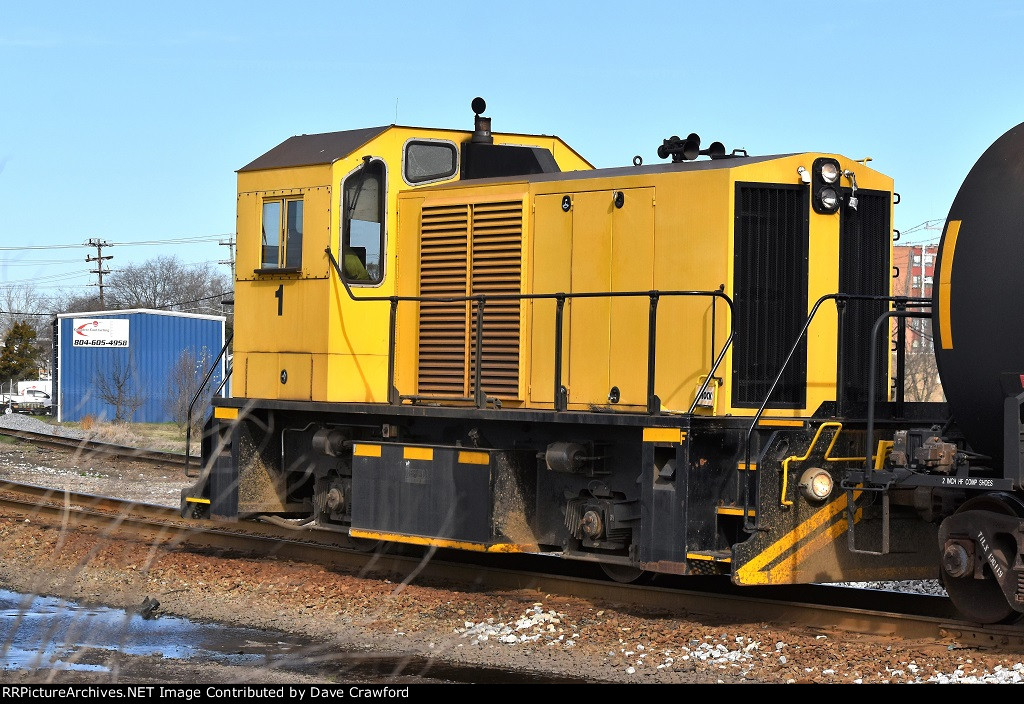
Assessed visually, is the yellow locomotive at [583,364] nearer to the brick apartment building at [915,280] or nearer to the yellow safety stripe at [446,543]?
the yellow safety stripe at [446,543]

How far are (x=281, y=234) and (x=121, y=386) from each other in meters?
26.3

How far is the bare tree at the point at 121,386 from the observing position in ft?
118

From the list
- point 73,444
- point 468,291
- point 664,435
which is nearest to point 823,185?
point 664,435

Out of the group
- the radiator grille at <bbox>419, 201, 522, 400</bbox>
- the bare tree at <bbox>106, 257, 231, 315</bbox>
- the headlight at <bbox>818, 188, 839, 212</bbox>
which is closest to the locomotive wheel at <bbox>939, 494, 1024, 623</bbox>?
the headlight at <bbox>818, 188, 839, 212</bbox>

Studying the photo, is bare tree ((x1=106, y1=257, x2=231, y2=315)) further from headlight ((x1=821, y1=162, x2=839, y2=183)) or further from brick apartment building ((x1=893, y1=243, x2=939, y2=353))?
headlight ((x1=821, y1=162, x2=839, y2=183))

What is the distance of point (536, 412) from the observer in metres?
9.09

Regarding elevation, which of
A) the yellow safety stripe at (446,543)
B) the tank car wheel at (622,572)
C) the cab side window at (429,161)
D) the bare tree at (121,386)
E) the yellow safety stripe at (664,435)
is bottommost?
the tank car wheel at (622,572)

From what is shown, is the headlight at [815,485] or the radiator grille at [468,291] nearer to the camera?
the headlight at [815,485]

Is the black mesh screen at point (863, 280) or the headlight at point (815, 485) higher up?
the black mesh screen at point (863, 280)

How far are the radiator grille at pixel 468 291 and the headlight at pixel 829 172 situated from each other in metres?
2.39

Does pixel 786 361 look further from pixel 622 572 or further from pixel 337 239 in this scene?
pixel 337 239

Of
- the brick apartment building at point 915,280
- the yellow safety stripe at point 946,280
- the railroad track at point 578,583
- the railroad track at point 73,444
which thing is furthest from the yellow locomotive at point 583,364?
the railroad track at point 73,444

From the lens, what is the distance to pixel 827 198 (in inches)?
353
